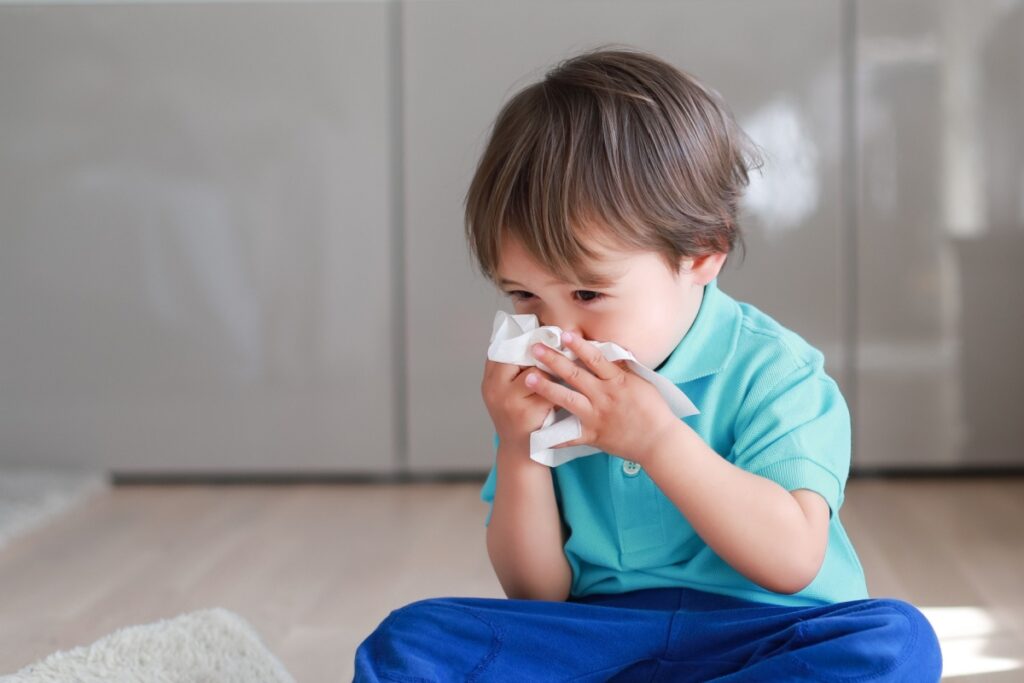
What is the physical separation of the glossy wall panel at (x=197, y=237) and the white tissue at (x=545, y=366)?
1.16 metres

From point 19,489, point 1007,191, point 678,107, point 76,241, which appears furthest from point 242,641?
point 1007,191

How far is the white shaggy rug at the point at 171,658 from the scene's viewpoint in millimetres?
1013

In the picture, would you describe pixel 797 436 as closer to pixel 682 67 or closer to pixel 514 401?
pixel 514 401

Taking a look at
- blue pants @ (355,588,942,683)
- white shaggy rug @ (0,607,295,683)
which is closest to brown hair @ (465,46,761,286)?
blue pants @ (355,588,942,683)

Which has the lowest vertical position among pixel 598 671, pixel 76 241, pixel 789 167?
pixel 598 671

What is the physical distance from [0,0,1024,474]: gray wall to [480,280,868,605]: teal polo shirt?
1.04m

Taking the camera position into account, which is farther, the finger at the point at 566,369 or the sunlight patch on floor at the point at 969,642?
the sunlight patch on floor at the point at 969,642

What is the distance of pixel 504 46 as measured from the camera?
1.92 meters

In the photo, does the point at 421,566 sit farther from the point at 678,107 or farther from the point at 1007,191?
the point at 1007,191

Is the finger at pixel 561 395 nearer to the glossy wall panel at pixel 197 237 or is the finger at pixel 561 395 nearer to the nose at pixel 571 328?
the nose at pixel 571 328

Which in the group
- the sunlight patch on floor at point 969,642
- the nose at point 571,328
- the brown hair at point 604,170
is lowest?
the sunlight patch on floor at point 969,642

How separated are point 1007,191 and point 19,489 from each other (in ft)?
5.27

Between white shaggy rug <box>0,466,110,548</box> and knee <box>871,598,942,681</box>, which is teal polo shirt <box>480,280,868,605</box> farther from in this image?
white shaggy rug <box>0,466,110,548</box>

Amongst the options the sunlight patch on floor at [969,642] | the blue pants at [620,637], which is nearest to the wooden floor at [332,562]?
the sunlight patch on floor at [969,642]
